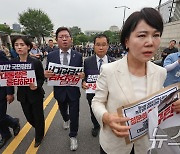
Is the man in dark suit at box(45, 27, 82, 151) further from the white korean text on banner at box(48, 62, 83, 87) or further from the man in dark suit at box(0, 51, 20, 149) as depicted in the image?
the man in dark suit at box(0, 51, 20, 149)

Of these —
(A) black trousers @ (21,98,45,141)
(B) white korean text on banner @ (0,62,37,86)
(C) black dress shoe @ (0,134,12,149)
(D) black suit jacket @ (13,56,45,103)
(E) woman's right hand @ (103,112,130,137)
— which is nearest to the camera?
(E) woman's right hand @ (103,112,130,137)

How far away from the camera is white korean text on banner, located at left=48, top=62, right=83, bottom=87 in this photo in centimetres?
296

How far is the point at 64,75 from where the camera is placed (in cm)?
303

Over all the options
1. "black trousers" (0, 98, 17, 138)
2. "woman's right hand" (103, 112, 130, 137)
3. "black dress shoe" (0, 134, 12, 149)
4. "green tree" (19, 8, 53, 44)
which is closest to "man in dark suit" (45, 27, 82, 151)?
"black trousers" (0, 98, 17, 138)

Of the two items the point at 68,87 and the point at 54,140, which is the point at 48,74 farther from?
the point at 54,140

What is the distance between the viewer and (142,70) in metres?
1.39

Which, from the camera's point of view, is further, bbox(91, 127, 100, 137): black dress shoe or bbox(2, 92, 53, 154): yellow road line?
bbox(91, 127, 100, 137): black dress shoe

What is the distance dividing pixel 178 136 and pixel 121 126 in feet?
1.27

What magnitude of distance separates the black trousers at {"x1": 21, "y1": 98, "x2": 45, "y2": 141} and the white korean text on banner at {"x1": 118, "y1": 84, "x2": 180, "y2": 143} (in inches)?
78.9

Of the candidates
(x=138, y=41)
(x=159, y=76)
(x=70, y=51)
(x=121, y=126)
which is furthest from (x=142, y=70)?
(x=70, y=51)

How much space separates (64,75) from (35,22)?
56121 mm

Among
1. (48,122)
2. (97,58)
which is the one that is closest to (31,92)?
(97,58)

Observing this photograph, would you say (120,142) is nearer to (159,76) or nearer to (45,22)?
(159,76)

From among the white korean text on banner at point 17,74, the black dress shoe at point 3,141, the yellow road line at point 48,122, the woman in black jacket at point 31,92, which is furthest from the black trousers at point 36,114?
the black dress shoe at point 3,141
